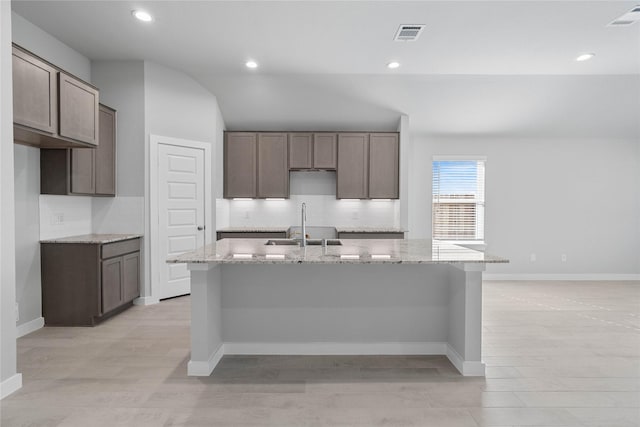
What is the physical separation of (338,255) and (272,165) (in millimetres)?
3395

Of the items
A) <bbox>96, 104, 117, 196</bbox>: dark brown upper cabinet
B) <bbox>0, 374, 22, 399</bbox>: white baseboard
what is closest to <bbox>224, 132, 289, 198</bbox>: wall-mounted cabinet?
<bbox>96, 104, 117, 196</bbox>: dark brown upper cabinet

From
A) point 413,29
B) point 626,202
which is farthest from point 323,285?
point 626,202

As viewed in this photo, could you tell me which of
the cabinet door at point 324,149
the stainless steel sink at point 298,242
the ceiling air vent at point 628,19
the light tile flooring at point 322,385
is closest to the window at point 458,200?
the cabinet door at point 324,149

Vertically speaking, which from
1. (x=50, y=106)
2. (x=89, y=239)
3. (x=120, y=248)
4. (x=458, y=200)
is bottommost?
(x=120, y=248)

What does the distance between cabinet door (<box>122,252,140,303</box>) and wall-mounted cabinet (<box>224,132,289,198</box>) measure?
5.66 feet

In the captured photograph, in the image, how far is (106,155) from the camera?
4.37m

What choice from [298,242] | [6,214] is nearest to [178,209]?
[298,242]

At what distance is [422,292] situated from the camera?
3.04 metres

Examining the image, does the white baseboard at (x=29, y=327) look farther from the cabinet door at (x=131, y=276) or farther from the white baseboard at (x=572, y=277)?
the white baseboard at (x=572, y=277)

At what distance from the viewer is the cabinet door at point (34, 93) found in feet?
9.06

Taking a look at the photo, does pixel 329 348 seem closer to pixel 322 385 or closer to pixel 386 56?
pixel 322 385

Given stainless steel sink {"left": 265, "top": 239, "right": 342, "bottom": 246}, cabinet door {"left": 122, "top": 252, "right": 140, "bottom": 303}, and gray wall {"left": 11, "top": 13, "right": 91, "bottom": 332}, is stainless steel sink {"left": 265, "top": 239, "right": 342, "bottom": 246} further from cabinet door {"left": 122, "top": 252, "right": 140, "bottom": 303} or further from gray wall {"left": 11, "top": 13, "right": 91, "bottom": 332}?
gray wall {"left": 11, "top": 13, "right": 91, "bottom": 332}

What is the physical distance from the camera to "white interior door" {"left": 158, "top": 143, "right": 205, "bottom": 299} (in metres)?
4.71

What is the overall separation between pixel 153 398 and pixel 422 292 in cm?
212
